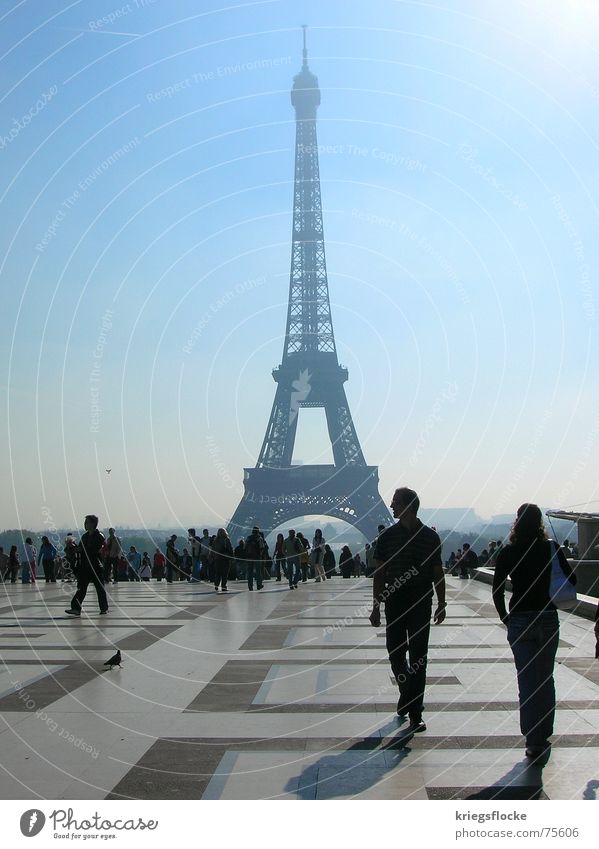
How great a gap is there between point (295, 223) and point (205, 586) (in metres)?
43.6

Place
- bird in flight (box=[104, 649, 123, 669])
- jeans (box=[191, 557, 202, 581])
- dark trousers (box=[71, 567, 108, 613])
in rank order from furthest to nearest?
1. jeans (box=[191, 557, 202, 581])
2. dark trousers (box=[71, 567, 108, 613])
3. bird in flight (box=[104, 649, 123, 669])

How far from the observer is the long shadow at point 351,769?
16.7ft

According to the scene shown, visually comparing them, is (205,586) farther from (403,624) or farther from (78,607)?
(403,624)

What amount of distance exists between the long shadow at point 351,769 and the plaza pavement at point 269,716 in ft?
0.05

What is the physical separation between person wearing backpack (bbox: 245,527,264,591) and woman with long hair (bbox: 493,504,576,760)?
47.1ft

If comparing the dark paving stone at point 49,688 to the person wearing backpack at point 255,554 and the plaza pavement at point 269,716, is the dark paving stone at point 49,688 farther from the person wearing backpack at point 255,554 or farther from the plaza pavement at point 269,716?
the person wearing backpack at point 255,554

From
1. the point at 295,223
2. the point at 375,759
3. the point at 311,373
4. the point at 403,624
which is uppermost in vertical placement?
the point at 295,223

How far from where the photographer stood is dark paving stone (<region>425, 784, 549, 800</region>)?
491 centimetres

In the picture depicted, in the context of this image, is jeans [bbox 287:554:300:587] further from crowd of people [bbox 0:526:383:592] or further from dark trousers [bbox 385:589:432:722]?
dark trousers [bbox 385:589:432:722]

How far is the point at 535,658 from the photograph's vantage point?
6039 millimetres

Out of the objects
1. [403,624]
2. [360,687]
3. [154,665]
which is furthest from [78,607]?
[403,624]

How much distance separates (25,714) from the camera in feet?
23.1

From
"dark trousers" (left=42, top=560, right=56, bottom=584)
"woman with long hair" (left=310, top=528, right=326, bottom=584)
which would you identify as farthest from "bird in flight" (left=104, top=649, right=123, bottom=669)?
"dark trousers" (left=42, top=560, right=56, bottom=584)

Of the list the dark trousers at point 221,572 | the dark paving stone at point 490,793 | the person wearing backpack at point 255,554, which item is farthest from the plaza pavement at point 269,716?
the dark trousers at point 221,572
